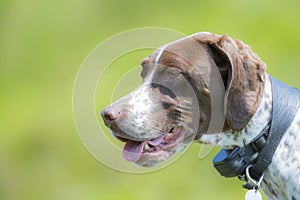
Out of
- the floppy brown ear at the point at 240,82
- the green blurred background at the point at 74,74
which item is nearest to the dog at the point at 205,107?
the floppy brown ear at the point at 240,82

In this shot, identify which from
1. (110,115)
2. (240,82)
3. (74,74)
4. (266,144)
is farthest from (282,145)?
(74,74)

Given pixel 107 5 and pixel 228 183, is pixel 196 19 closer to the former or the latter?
pixel 107 5

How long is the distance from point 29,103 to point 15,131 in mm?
362

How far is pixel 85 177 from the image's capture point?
6.83m

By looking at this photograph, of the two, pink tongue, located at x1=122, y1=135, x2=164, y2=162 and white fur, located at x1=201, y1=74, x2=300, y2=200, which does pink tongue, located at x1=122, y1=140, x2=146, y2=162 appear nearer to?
pink tongue, located at x1=122, y1=135, x2=164, y2=162

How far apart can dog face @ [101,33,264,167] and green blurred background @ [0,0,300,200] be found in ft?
10.1

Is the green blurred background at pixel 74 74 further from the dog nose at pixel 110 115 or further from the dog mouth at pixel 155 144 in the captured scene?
the dog nose at pixel 110 115

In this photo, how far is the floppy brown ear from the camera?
11.0 feet

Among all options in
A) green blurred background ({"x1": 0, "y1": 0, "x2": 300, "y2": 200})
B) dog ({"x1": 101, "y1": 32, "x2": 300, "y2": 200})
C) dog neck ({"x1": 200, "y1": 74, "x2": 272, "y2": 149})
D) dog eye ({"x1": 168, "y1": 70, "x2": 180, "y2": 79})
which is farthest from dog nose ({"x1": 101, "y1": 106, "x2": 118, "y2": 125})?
green blurred background ({"x1": 0, "y1": 0, "x2": 300, "y2": 200})

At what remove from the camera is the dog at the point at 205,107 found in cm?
336

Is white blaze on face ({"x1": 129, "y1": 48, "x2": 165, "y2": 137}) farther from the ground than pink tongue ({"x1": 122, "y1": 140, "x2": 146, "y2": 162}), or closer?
farther from the ground

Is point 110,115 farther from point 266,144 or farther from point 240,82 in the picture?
point 266,144

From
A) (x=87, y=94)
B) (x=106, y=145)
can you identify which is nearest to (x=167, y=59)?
(x=106, y=145)

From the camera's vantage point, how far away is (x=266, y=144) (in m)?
3.37
